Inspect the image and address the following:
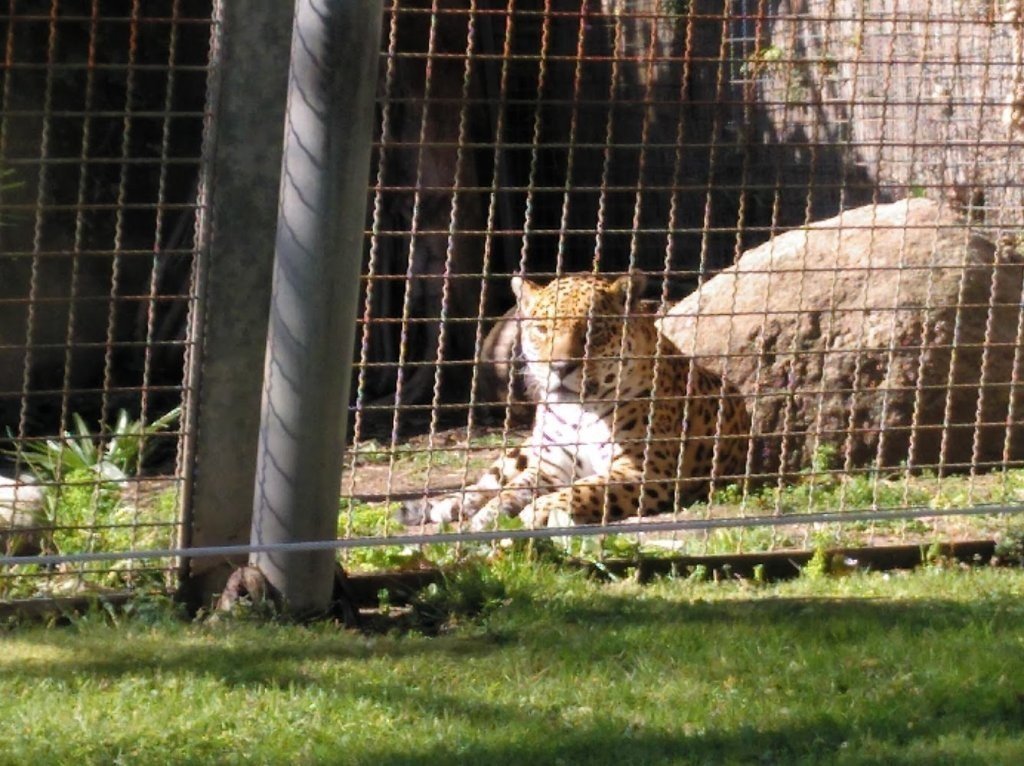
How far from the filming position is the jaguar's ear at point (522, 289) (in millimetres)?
8084

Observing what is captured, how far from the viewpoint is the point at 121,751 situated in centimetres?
410

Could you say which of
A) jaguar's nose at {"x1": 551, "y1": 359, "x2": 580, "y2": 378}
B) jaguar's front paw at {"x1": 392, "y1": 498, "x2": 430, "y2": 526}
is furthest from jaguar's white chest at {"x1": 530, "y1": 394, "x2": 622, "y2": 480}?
jaguar's front paw at {"x1": 392, "y1": 498, "x2": 430, "y2": 526}

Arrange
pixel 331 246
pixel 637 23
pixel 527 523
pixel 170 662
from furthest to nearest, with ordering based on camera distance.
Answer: pixel 637 23 → pixel 527 523 → pixel 331 246 → pixel 170 662

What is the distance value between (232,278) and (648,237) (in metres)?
7.99

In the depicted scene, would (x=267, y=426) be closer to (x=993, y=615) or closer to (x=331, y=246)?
(x=331, y=246)

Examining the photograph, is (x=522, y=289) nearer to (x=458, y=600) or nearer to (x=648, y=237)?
(x=458, y=600)

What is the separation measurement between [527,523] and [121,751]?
12.2ft

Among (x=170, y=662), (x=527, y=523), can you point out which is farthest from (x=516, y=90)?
(x=170, y=662)

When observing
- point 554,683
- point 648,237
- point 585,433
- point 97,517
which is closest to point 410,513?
point 585,433

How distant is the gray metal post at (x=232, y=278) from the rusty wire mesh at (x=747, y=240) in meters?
0.43

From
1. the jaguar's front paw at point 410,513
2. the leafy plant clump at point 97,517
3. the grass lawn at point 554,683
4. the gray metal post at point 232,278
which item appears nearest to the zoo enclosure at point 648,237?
the gray metal post at point 232,278

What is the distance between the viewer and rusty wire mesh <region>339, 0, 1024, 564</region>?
20.6 ft

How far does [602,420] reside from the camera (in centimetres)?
870

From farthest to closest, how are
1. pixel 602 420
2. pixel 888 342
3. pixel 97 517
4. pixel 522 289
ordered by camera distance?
pixel 602 420, pixel 888 342, pixel 522 289, pixel 97 517
